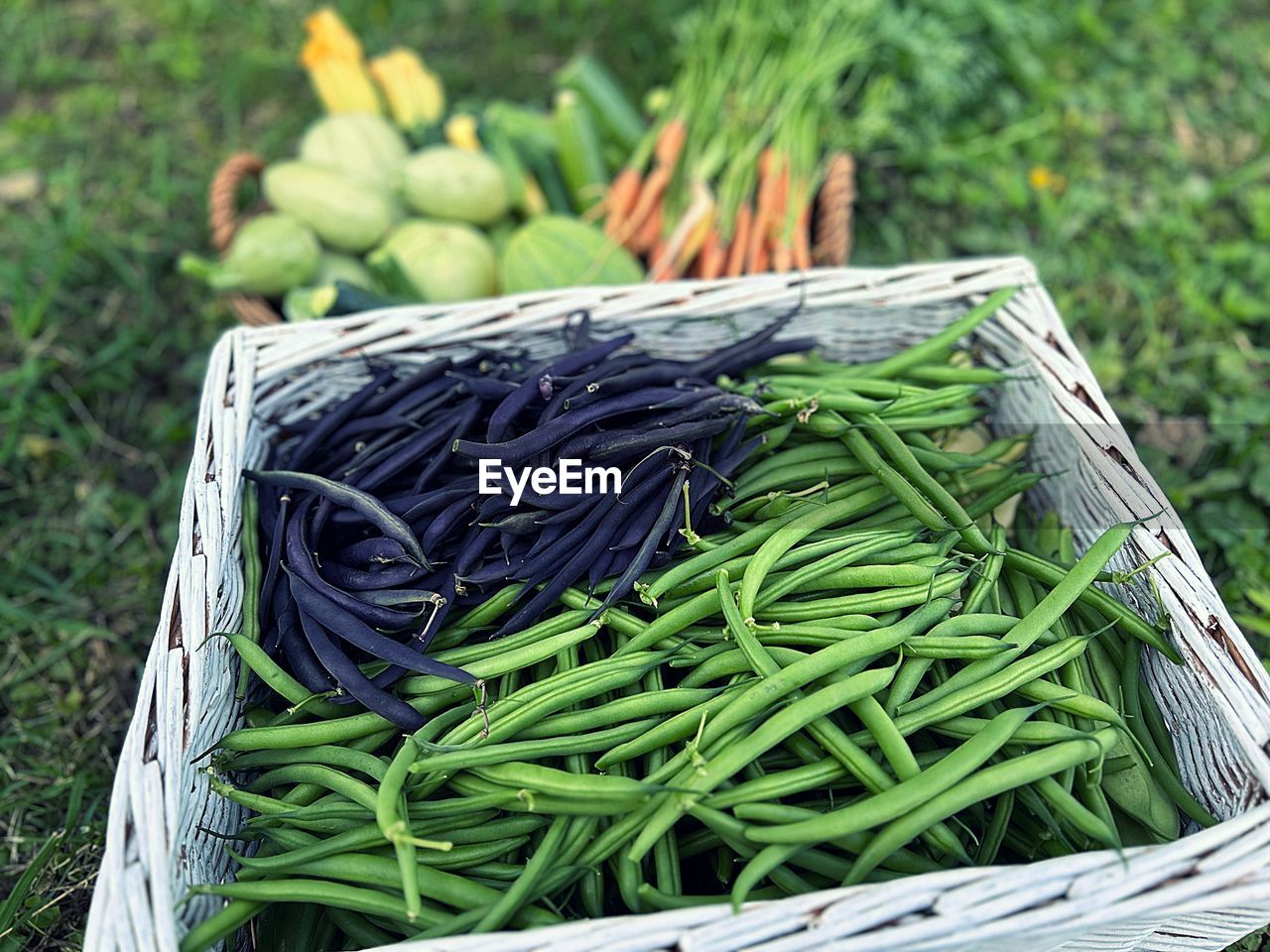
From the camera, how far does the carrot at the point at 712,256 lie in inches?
105

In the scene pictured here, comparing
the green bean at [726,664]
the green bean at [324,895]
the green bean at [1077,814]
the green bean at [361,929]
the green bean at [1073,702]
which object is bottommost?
the green bean at [361,929]

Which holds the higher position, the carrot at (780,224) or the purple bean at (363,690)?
the carrot at (780,224)

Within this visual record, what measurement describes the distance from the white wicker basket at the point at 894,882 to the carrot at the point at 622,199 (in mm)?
865

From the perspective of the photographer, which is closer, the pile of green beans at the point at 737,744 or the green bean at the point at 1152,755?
the pile of green beans at the point at 737,744

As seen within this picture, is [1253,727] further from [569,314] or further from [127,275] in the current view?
[127,275]

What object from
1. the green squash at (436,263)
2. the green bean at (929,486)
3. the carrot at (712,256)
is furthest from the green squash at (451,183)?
the green bean at (929,486)

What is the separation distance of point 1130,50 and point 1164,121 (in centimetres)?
39

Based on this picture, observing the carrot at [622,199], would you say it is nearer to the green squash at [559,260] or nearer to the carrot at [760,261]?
the green squash at [559,260]

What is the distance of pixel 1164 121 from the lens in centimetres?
349

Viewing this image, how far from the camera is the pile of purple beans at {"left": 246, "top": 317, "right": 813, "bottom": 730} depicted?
145 centimetres

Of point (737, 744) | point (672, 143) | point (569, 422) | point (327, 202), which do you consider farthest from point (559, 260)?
point (737, 744)

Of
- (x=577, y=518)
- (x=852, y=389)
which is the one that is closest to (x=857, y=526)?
(x=852, y=389)

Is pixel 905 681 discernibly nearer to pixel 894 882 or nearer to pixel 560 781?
pixel 894 882

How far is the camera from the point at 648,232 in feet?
9.14
